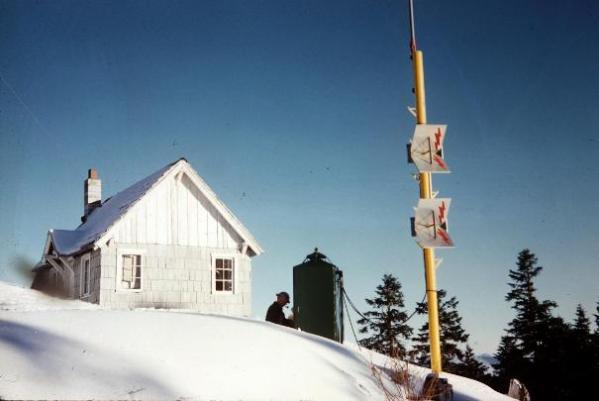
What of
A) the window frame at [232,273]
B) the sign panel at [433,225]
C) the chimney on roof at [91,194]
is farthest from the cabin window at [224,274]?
the sign panel at [433,225]

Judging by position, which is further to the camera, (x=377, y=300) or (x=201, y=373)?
(x=377, y=300)

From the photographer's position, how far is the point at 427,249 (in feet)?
31.2

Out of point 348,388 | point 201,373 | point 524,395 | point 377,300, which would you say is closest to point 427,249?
point 348,388

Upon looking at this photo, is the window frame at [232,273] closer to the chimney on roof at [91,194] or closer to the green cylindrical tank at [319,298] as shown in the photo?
the green cylindrical tank at [319,298]

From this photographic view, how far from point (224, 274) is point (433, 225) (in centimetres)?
1279

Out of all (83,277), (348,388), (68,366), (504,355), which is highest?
(83,277)

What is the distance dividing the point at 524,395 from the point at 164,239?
466 inches

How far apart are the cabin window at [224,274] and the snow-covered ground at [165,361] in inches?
396

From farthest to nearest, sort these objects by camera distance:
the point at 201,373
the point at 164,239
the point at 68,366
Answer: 1. the point at 164,239
2. the point at 201,373
3. the point at 68,366

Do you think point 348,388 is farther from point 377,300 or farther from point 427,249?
point 377,300

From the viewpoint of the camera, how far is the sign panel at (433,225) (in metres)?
9.41

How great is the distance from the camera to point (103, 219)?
2150 centimetres

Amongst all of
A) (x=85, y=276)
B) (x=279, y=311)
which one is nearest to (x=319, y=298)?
(x=279, y=311)

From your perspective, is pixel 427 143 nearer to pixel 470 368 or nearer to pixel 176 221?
pixel 176 221
